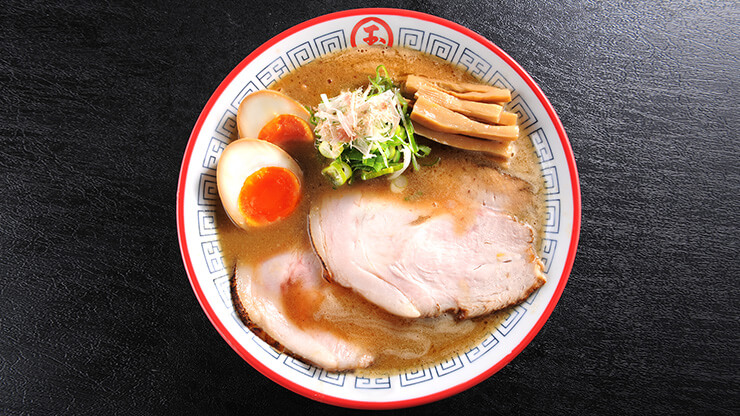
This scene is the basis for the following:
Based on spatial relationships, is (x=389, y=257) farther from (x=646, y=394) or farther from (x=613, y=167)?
(x=646, y=394)

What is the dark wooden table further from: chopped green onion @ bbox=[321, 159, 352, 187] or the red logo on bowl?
chopped green onion @ bbox=[321, 159, 352, 187]

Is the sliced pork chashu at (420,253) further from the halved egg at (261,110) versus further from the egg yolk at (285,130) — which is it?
the halved egg at (261,110)

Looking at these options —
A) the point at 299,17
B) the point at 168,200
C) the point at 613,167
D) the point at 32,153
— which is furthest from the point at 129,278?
the point at 613,167

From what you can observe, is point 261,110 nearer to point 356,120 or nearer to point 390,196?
point 356,120

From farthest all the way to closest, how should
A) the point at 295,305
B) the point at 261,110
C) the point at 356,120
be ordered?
1. the point at 295,305
2. the point at 261,110
3. the point at 356,120

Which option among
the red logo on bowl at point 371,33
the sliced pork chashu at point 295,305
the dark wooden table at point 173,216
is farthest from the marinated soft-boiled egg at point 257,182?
the red logo on bowl at point 371,33

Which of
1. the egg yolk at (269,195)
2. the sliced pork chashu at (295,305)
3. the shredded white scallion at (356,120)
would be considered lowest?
the sliced pork chashu at (295,305)

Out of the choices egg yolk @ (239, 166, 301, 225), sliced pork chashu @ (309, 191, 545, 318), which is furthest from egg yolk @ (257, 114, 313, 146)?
sliced pork chashu @ (309, 191, 545, 318)

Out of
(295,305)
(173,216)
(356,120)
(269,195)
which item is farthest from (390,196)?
(173,216)
